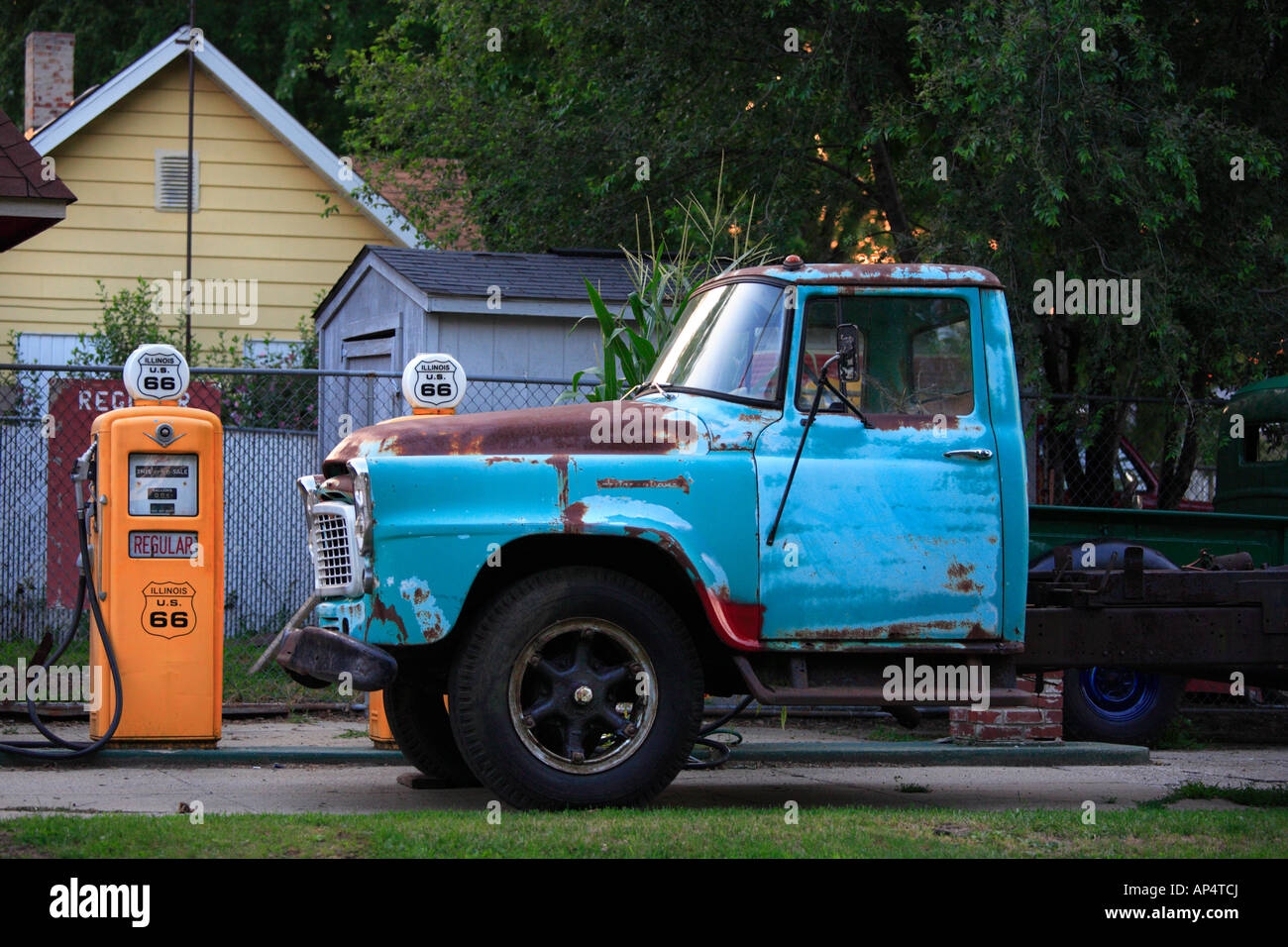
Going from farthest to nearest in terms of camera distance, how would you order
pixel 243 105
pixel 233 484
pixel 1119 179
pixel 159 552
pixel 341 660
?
1. pixel 243 105
2. pixel 233 484
3. pixel 1119 179
4. pixel 159 552
5. pixel 341 660

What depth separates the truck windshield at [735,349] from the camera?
6.76 metres

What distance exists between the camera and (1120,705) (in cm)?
1007

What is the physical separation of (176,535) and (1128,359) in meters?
8.36

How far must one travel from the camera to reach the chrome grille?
6.52 metres

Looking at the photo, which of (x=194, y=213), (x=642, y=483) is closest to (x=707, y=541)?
(x=642, y=483)

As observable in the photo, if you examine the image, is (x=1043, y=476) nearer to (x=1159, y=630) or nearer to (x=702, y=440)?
(x=1159, y=630)

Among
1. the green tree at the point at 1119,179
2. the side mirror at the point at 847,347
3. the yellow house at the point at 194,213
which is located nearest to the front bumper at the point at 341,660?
the side mirror at the point at 847,347

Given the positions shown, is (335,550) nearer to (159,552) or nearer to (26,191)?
(159,552)

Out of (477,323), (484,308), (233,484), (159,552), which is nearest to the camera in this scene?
(159,552)

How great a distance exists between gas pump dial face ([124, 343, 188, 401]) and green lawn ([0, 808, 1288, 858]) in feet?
8.65

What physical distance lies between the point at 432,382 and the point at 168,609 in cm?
185

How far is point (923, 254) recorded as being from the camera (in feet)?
40.0

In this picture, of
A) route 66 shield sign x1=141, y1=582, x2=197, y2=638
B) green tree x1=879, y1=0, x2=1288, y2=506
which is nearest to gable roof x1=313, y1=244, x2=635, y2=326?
green tree x1=879, y1=0, x2=1288, y2=506
